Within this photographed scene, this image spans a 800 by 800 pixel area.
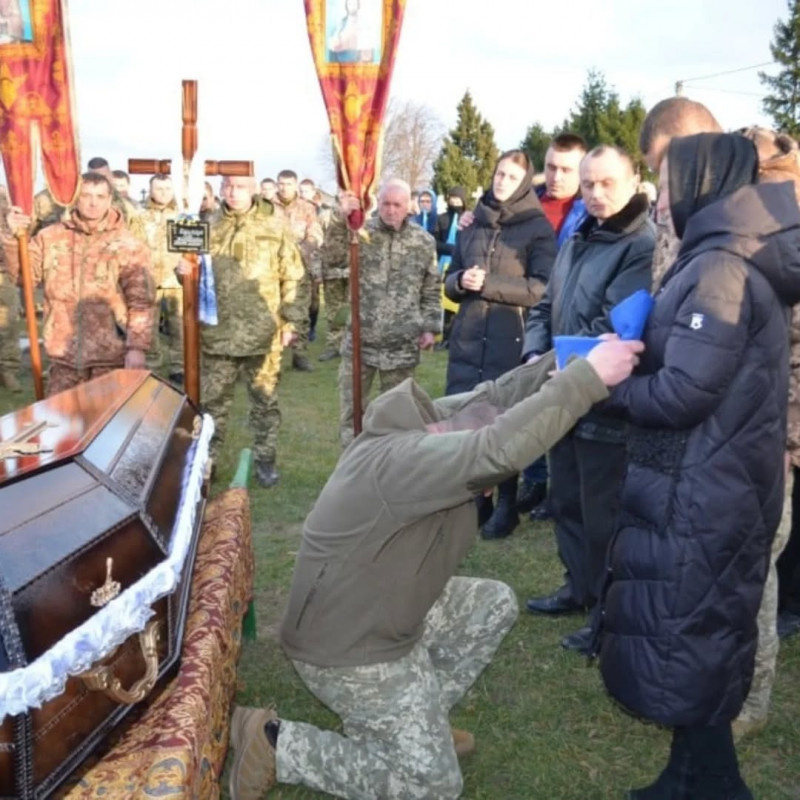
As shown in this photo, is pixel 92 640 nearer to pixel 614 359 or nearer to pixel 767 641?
pixel 614 359

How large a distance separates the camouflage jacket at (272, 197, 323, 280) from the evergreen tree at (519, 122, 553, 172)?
13.7 metres

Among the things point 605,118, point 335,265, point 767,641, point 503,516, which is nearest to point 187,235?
point 335,265

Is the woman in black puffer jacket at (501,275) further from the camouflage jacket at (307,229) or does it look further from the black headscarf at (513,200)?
the camouflage jacket at (307,229)

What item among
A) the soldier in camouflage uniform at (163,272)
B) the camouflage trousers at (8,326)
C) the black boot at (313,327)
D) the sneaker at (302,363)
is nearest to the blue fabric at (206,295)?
the soldier in camouflage uniform at (163,272)

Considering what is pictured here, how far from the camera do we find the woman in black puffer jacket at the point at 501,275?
4.51 metres

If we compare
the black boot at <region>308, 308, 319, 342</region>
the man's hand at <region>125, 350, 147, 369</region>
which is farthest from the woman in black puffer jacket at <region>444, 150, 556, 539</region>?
the black boot at <region>308, 308, 319, 342</region>

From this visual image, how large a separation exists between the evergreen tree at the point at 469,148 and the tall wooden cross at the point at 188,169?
21.0m

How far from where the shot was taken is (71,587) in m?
1.80

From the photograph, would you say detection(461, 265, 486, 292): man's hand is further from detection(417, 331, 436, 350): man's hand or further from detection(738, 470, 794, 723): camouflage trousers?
detection(738, 470, 794, 723): camouflage trousers

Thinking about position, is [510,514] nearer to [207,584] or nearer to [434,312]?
[434,312]

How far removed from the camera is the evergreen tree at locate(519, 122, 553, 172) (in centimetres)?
2455

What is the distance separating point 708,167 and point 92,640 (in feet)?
5.86

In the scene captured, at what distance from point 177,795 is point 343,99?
3769 millimetres

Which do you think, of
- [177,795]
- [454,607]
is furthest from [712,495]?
[177,795]
